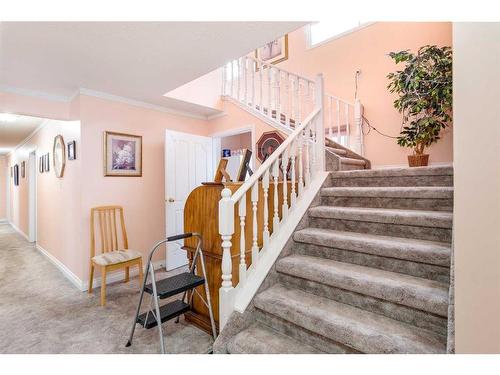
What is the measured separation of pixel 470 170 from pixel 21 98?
422 centimetres

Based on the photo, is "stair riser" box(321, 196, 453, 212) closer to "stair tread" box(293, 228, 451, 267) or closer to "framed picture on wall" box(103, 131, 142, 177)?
"stair tread" box(293, 228, 451, 267)

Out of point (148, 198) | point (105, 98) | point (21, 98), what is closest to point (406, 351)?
point (148, 198)

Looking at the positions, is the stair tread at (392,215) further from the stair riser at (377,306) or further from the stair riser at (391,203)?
the stair riser at (377,306)

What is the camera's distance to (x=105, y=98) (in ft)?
11.0

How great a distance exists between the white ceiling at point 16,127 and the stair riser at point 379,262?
4788 millimetres

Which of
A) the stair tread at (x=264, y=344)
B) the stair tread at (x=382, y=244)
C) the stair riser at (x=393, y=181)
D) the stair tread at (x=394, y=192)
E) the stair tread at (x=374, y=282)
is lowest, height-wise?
the stair tread at (x=264, y=344)

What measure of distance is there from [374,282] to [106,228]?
3.04 metres

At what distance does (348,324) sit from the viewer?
1.49 m

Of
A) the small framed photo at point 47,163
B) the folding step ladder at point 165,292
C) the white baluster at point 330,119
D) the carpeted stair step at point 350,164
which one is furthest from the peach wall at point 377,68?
the small framed photo at point 47,163

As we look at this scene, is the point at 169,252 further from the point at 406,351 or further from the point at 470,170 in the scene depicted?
the point at 470,170

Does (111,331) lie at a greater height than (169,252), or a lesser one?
lesser

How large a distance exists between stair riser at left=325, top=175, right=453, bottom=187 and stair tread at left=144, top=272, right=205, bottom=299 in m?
1.67

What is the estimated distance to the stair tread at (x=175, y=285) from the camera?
5.81 feet

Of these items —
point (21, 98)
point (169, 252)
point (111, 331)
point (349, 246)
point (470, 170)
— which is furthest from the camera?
point (169, 252)
